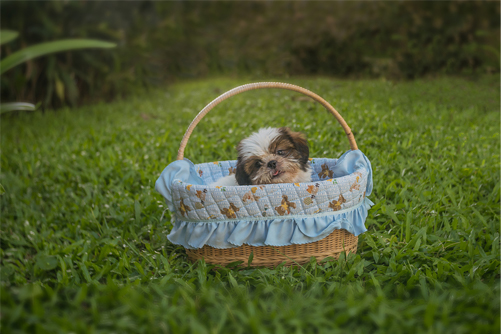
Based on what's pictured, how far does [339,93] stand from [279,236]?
3032 mm

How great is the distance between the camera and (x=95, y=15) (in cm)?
745

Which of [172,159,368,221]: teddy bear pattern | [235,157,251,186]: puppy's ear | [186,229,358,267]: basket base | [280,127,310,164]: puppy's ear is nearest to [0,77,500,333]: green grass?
[186,229,358,267]: basket base

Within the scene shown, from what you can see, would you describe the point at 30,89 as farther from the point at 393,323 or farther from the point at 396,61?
the point at 393,323

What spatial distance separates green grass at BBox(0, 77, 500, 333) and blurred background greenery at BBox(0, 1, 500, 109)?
38 centimetres

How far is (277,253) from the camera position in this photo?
2367 millimetres

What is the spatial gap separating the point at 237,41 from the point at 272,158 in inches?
193

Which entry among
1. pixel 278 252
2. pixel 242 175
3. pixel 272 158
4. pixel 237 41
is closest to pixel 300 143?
pixel 272 158

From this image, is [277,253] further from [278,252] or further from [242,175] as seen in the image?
[242,175]

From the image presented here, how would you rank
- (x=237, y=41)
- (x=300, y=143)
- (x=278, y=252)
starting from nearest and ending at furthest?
(x=278, y=252) < (x=300, y=143) < (x=237, y=41)

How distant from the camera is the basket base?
2.36 meters

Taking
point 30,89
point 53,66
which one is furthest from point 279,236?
point 30,89

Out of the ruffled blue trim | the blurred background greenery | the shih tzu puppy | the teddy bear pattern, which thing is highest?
the blurred background greenery

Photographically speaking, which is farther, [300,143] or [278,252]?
[300,143]

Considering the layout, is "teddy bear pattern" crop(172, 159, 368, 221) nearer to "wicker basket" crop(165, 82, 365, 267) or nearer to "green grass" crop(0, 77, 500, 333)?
"wicker basket" crop(165, 82, 365, 267)
